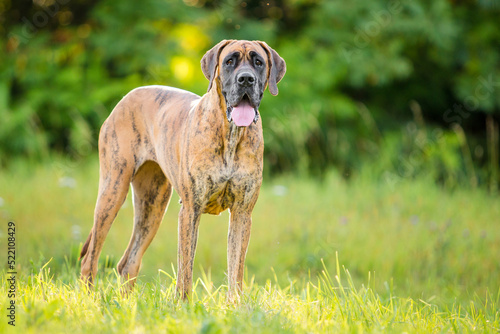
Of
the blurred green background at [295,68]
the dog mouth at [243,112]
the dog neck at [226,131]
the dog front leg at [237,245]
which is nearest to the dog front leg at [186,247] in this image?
the dog front leg at [237,245]

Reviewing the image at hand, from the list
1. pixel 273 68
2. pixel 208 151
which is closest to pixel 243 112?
pixel 208 151

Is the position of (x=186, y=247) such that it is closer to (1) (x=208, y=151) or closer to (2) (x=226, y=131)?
(1) (x=208, y=151)

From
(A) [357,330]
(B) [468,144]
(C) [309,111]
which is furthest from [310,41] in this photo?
(A) [357,330]

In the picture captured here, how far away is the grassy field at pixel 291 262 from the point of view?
11.1 ft

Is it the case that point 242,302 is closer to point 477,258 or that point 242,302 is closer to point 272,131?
point 477,258

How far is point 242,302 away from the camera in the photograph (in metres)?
3.76

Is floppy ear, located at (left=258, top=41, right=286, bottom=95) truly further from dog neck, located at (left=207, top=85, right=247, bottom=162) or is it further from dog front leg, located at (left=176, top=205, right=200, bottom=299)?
dog front leg, located at (left=176, top=205, right=200, bottom=299)

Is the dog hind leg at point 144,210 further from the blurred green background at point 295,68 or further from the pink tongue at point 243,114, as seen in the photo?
the blurred green background at point 295,68

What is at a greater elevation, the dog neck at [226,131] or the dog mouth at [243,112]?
the dog mouth at [243,112]

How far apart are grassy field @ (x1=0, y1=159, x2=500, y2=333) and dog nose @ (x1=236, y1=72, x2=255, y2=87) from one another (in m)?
1.42

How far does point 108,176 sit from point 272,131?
19.3ft

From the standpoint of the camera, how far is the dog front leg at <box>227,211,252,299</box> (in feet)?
13.0

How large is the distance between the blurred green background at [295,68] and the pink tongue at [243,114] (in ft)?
18.7

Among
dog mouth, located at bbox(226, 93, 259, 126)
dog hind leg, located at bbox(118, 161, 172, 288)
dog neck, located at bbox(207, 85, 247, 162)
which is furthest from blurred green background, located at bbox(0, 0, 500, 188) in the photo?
dog mouth, located at bbox(226, 93, 259, 126)
